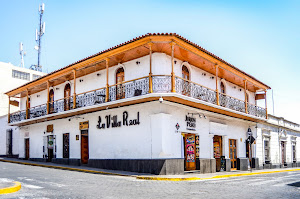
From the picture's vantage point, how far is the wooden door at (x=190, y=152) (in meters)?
18.8

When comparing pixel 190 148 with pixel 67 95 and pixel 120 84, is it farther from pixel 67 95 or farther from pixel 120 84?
pixel 67 95

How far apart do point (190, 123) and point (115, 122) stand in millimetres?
4401

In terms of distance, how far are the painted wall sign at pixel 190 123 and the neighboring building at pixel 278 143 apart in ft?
32.4

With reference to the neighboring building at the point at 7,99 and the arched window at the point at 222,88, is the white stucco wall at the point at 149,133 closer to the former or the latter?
the arched window at the point at 222,88

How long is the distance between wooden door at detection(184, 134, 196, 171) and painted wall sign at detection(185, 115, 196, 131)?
2.13ft

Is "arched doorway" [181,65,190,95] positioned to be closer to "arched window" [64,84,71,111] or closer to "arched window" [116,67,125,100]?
"arched window" [116,67,125,100]

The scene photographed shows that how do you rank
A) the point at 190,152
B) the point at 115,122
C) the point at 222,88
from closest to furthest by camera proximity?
the point at 115,122
the point at 190,152
the point at 222,88

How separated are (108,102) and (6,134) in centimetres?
1798

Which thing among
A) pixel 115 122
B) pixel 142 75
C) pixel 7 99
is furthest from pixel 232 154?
pixel 7 99

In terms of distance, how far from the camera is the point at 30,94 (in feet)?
92.9

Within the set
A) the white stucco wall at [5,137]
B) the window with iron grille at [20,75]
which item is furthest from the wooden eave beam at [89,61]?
the window with iron grille at [20,75]

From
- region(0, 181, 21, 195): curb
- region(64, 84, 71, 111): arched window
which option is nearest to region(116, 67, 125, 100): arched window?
region(64, 84, 71, 111): arched window

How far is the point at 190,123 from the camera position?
18.5 meters

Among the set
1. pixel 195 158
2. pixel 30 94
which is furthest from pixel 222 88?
pixel 30 94
